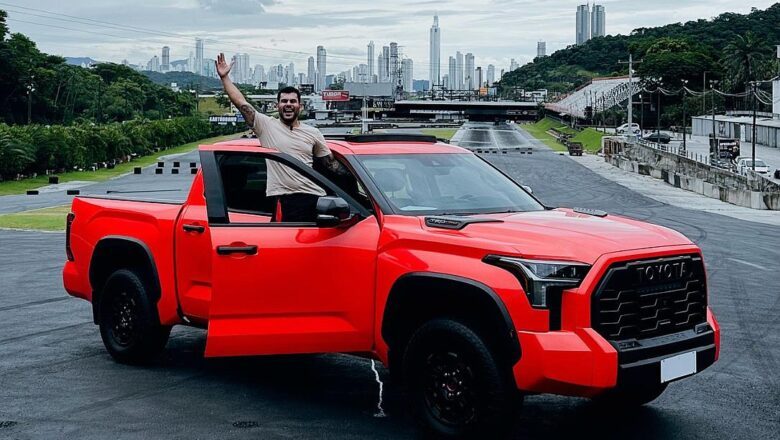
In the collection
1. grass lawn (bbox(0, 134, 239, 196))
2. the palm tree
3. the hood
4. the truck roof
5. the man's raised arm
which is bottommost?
grass lawn (bbox(0, 134, 239, 196))

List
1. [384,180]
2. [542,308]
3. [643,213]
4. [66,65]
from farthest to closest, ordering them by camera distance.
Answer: [66,65], [643,213], [384,180], [542,308]

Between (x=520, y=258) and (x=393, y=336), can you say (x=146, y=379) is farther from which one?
(x=520, y=258)

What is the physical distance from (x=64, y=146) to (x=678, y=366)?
67564 millimetres

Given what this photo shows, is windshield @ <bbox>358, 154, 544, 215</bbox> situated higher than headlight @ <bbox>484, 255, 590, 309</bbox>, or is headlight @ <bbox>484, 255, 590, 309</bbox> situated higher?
windshield @ <bbox>358, 154, 544, 215</bbox>

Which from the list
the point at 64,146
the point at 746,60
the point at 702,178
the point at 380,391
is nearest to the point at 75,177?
the point at 64,146

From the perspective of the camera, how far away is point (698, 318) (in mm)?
6484

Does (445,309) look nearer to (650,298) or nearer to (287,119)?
(650,298)

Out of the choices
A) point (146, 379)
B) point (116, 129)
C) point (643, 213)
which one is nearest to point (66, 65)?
point (116, 129)

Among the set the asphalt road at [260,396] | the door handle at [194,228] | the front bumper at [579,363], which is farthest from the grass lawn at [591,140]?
the front bumper at [579,363]

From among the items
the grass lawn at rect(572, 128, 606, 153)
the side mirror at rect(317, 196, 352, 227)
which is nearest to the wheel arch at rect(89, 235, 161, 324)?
the side mirror at rect(317, 196, 352, 227)

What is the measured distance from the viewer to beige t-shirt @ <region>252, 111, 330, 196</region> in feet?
24.8

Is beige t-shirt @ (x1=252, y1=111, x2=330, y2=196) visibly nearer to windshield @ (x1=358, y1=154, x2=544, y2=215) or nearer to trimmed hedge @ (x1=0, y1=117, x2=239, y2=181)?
windshield @ (x1=358, y1=154, x2=544, y2=215)

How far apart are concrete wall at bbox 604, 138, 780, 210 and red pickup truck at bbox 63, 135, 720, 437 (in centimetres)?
3307

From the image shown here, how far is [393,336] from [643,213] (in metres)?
28.3
